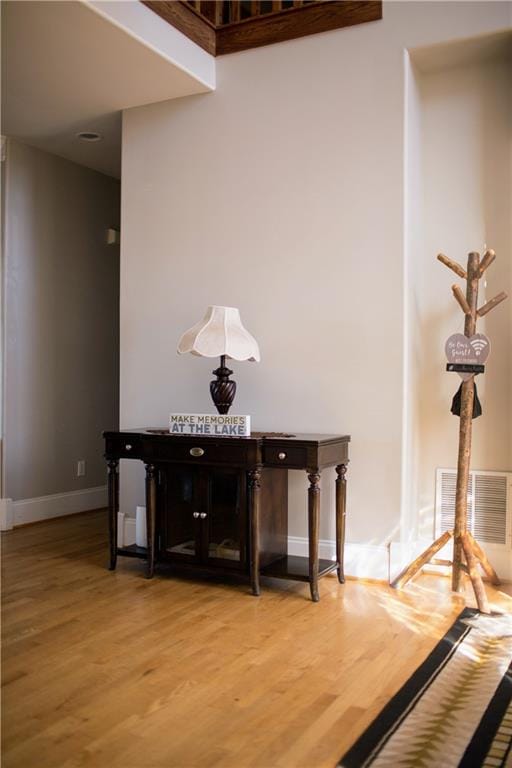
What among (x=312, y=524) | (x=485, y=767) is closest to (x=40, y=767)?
(x=485, y=767)

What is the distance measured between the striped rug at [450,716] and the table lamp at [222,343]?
1.53 metres

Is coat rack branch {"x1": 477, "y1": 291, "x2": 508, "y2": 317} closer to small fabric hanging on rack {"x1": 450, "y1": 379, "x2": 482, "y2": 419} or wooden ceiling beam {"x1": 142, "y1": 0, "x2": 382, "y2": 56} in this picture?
small fabric hanging on rack {"x1": 450, "y1": 379, "x2": 482, "y2": 419}

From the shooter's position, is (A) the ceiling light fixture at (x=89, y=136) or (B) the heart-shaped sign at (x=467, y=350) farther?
(A) the ceiling light fixture at (x=89, y=136)

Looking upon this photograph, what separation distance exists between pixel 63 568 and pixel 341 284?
2059 millimetres

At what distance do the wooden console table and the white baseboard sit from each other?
1.42m

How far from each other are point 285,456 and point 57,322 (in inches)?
A: 103

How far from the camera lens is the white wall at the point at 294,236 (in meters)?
3.57

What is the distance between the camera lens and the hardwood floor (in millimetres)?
1891

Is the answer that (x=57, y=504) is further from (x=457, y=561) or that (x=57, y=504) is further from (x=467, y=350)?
(x=467, y=350)

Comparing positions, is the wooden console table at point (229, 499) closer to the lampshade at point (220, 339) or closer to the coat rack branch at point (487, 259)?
the lampshade at point (220, 339)

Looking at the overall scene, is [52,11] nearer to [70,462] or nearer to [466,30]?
[466,30]

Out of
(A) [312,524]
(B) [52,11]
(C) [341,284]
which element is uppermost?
(B) [52,11]

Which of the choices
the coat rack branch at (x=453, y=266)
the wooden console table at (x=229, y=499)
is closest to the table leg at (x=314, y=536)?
the wooden console table at (x=229, y=499)

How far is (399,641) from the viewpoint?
107 inches
